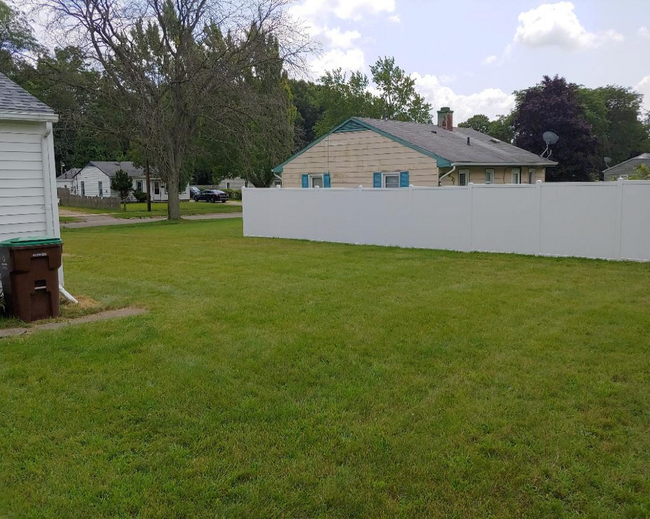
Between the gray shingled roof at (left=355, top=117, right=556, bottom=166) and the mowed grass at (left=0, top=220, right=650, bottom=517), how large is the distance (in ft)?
36.5

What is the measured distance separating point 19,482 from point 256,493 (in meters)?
1.35

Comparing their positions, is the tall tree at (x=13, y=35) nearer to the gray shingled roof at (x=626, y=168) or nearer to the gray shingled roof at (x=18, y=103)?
the gray shingled roof at (x=18, y=103)

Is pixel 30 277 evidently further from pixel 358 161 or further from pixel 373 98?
pixel 373 98

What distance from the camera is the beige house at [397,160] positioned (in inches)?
714

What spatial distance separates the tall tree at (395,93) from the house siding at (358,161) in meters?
26.2

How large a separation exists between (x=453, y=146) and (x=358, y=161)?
3.47m

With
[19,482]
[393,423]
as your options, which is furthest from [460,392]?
[19,482]

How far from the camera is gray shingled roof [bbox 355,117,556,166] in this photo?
60.9 ft

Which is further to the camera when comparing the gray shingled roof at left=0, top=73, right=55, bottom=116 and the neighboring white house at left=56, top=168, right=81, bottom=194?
the neighboring white house at left=56, top=168, right=81, bottom=194

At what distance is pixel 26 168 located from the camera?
7824mm

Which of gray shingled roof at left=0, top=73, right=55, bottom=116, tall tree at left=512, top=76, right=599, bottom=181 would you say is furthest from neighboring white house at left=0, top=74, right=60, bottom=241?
tall tree at left=512, top=76, right=599, bottom=181

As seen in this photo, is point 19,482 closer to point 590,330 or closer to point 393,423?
point 393,423

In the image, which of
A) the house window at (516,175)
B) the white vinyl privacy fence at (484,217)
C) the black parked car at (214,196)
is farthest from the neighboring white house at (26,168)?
the black parked car at (214,196)

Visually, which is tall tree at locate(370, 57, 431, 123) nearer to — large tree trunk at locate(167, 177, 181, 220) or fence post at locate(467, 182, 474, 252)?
large tree trunk at locate(167, 177, 181, 220)
